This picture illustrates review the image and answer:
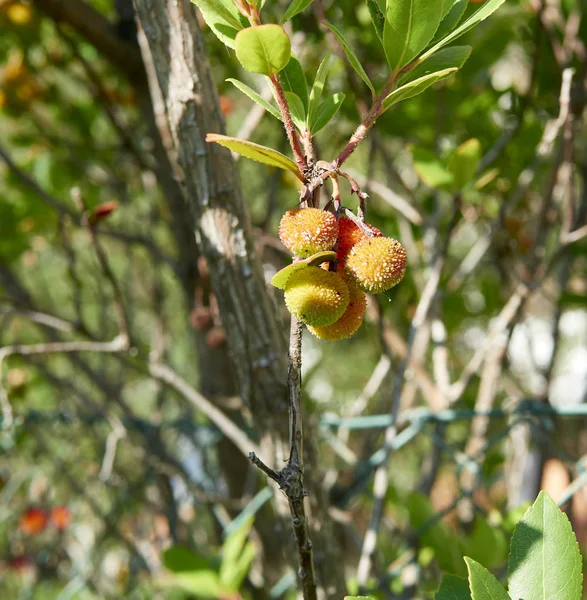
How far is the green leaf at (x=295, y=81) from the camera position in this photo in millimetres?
508

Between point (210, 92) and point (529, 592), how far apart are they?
54 centimetres

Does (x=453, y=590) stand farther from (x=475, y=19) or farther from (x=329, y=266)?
(x=475, y=19)

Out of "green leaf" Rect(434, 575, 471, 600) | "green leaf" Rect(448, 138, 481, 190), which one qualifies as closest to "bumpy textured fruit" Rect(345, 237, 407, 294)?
"green leaf" Rect(434, 575, 471, 600)

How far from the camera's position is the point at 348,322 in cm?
48

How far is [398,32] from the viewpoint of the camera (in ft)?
1.50

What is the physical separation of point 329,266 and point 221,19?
20cm

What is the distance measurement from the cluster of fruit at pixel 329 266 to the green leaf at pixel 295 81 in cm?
11

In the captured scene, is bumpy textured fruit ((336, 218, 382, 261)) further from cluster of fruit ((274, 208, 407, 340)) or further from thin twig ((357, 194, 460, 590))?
thin twig ((357, 194, 460, 590))

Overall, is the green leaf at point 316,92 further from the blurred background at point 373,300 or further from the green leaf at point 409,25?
Result: the blurred background at point 373,300

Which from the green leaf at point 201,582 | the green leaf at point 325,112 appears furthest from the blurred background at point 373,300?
the green leaf at point 325,112

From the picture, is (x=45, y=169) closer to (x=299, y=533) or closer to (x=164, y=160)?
(x=164, y=160)

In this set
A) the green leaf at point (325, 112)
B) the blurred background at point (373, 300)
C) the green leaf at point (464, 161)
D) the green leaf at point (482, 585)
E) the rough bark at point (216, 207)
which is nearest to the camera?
the green leaf at point (482, 585)

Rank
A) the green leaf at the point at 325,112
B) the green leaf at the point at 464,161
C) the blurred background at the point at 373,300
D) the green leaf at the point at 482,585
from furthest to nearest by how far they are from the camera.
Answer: the blurred background at the point at 373,300 < the green leaf at the point at 464,161 < the green leaf at the point at 325,112 < the green leaf at the point at 482,585

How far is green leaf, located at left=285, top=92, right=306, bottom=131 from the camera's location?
1.61ft
